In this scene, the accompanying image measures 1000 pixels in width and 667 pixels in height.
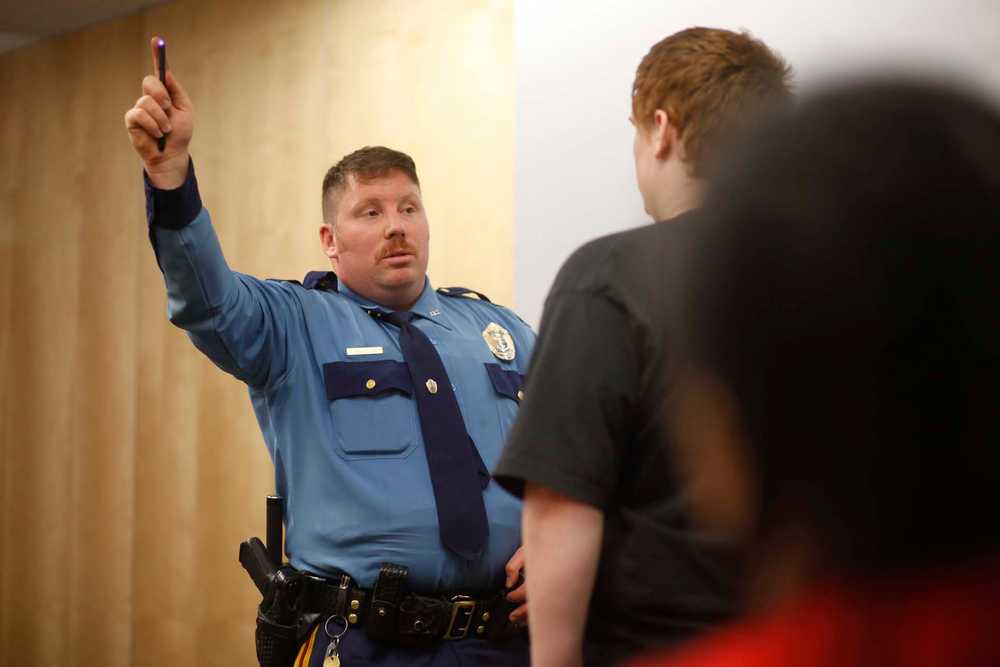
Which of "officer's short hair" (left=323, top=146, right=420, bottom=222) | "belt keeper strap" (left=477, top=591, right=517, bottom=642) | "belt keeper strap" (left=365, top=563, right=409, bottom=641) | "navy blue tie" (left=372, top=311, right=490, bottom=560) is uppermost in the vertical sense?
"officer's short hair" (left=323, top=146, right=420, bottom=222)

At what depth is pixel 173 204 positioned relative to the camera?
4.84 ft

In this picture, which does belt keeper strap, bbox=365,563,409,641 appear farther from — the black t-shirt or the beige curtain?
the beige curtain

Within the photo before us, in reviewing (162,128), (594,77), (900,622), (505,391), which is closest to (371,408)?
(505,391)

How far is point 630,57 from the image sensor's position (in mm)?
2168

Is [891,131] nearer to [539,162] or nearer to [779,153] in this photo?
[779,153]

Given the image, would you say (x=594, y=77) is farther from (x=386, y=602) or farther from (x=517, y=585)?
(x=386, y=602)

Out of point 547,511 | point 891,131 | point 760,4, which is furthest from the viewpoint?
point 760,4

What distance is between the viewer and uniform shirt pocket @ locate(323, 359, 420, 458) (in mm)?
1772

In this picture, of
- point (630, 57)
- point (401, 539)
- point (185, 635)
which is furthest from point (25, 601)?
point (630, 57)

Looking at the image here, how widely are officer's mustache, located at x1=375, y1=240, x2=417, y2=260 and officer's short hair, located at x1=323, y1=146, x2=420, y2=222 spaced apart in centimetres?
16

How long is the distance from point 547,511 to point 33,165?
3857 millimetres

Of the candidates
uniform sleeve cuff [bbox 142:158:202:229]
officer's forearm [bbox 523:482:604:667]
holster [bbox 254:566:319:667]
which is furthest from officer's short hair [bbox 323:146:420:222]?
officer's forearm [bbox 523:482:604:667]

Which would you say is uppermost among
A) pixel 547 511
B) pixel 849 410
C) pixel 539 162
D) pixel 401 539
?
pixel 539 162

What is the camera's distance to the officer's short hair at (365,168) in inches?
79.4
